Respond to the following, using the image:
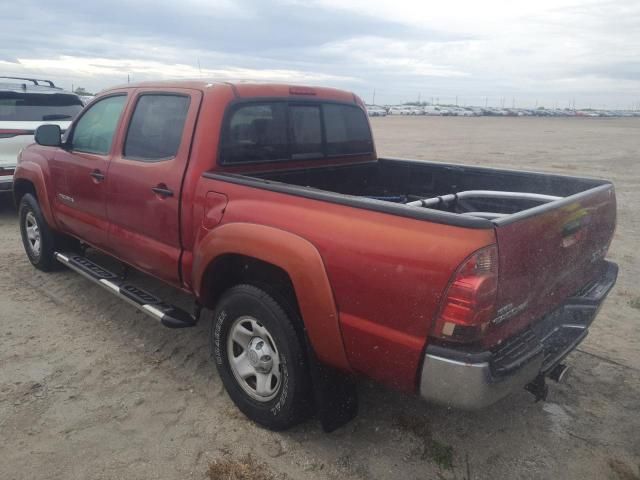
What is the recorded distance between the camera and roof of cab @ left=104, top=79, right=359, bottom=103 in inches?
138

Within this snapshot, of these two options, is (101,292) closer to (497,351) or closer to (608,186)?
(497,351)

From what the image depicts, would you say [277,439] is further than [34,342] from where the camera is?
No

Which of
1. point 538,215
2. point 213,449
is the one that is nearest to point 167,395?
point 213,449

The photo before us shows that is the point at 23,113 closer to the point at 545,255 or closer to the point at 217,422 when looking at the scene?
the point at 217,422

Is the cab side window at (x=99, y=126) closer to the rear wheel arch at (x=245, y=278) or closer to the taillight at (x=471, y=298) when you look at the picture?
the rear wheel arch at (x=245, y=278)

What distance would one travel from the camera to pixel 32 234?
5555mm

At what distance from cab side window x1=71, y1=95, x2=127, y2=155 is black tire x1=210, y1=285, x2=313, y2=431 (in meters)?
1.84

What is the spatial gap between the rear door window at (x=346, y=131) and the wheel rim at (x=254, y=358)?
68.6 inches

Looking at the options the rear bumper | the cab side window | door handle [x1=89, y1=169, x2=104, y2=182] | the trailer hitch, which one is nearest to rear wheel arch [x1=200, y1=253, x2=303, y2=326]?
the rear bumper

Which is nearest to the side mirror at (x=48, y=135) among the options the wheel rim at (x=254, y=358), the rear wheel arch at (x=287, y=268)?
the rear wheel arch at (x=287, y=268)

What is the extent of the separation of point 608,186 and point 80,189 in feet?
12.5

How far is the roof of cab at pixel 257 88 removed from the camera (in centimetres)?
350

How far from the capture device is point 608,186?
10.7ft

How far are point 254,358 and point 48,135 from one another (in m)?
2.83
